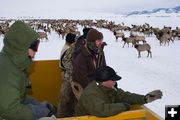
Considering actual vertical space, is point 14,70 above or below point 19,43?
below

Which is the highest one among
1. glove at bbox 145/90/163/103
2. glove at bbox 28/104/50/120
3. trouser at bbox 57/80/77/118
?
glove at bbox 28/104/50/120

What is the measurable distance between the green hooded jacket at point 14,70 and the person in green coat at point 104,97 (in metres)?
0.73

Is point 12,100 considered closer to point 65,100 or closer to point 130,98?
point 130,98

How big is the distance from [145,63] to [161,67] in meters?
1.38

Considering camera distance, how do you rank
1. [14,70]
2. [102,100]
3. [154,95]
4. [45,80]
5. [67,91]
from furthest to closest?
1. [45,80]
2. [67,91]
3. [154,95]
4. [102,100]
5. [14,70]

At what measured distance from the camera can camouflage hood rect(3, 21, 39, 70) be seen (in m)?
2.78

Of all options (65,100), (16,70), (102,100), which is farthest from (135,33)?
(16,70)

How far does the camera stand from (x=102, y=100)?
353cm

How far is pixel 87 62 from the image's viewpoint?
15.8 ft

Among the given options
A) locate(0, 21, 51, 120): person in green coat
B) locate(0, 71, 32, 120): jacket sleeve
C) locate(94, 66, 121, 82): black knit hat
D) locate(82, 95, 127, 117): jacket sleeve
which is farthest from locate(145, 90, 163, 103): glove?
locate(0, 71, 32, 120): jacket sleeve

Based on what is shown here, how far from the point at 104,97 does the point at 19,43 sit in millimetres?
1148

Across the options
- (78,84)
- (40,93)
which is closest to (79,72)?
(78,84)

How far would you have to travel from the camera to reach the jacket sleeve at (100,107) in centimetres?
325

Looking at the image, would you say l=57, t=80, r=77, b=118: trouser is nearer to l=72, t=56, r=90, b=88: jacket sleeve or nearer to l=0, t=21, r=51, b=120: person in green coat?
l=72, t=56, r=90, b=88: jacket sleeve
